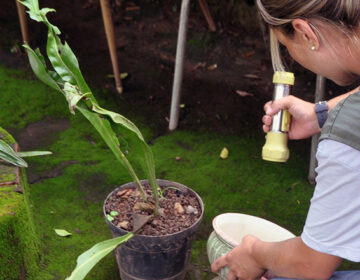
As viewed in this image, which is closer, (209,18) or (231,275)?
(231,275)

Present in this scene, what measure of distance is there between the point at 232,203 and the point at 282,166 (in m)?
0.38

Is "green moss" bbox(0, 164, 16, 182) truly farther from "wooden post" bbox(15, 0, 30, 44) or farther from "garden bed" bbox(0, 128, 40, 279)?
"wooden post" bbox(15, 0, 30, 44)

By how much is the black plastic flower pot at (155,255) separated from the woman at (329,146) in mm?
359

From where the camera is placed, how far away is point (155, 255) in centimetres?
137

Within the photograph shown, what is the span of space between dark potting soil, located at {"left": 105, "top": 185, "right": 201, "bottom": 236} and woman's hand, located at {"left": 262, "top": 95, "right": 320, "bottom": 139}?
0.34m

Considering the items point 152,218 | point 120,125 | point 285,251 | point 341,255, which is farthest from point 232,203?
point 341,255

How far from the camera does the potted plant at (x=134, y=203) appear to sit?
4.13 ft

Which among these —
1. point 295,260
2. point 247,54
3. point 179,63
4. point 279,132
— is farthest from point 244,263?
point 247,54

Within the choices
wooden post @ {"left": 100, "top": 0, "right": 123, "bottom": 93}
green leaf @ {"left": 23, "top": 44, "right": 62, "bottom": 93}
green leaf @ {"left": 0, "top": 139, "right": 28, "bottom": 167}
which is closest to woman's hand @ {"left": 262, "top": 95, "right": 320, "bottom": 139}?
green leaf @ {"left": 23, "top": 44, "right": 62, "bottom": 93}

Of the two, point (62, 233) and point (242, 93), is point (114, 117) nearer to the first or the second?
point (62, 233)

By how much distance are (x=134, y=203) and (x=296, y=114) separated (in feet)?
1.85

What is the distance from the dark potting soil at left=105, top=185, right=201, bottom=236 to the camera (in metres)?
1.38

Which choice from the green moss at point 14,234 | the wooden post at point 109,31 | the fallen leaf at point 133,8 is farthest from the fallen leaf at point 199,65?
the green moss at point 14,234

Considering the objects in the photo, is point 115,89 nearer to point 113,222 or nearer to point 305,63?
point 113,222
